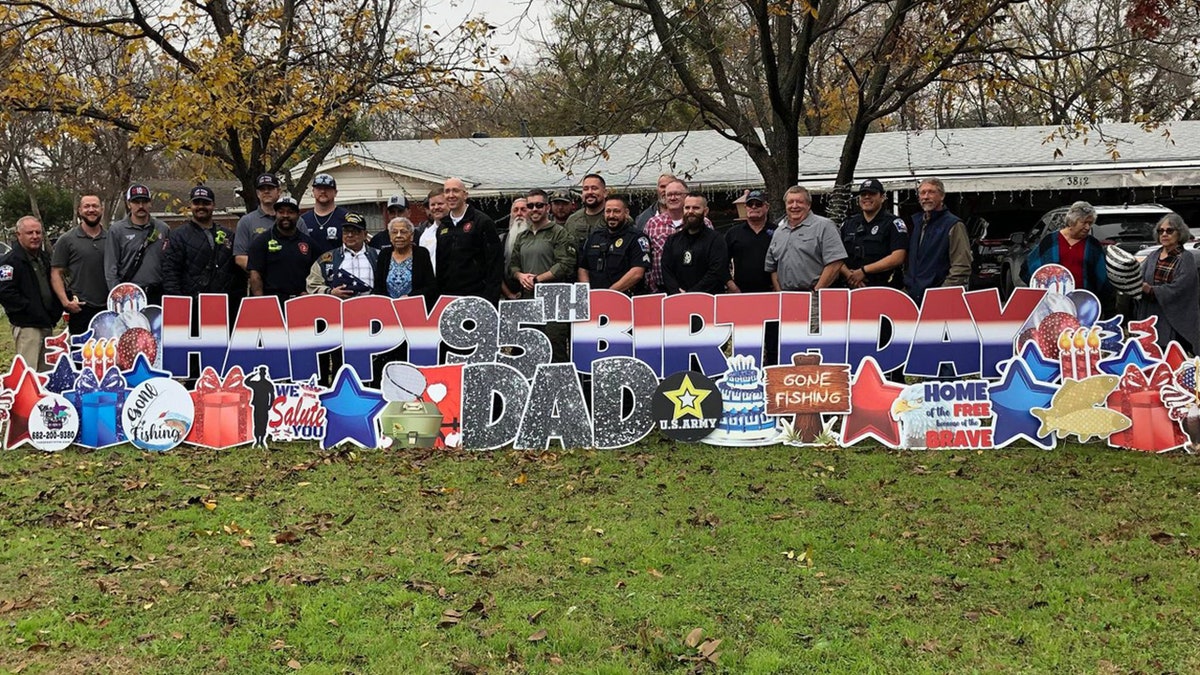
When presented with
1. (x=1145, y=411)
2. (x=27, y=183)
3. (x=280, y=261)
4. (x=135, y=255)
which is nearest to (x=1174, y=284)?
(x=1145, y=411)

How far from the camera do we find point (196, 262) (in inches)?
347

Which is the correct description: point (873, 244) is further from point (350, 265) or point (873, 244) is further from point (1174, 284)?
point (350, 265)

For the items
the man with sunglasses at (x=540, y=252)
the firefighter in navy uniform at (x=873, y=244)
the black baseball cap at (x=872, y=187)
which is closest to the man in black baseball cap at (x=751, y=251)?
the firefighter in navy uniform at (x=873, y=244)

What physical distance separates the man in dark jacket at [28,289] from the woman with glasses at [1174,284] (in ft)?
30.3

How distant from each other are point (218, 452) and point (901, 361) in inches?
211

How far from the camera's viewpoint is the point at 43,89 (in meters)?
11.4

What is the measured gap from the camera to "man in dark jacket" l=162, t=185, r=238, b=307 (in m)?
8.73

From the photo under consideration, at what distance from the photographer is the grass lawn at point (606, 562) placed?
423 cm

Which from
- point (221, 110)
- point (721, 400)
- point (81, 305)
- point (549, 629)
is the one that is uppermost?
point (221, 110)

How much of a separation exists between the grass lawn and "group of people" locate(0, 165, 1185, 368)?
1509 millimetres

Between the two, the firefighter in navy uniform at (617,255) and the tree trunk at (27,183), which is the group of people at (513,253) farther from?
the tree trunk at (27,183)

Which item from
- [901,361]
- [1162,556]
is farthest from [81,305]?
[1162,556]

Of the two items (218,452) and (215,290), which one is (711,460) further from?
(215,290)

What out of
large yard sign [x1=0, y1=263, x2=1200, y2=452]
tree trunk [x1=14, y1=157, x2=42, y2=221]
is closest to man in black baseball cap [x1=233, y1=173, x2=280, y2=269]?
large yard sign [x1=0, y1=263, x2=1200, y2=452]
